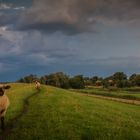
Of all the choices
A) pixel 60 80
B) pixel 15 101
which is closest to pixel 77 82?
pixel 60 80

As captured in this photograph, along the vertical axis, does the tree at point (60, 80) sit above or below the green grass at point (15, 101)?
above

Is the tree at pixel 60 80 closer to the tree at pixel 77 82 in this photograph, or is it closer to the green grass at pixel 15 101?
the tree at pixel 77 82

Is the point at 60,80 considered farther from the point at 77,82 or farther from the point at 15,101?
the point at 15,101

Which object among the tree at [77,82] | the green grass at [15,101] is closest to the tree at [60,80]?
the tree at [77,82]

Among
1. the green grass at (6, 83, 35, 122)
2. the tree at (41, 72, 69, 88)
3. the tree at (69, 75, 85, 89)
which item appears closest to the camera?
the green grass at (6, 83, 35, 122)

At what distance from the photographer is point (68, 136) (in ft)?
70.8

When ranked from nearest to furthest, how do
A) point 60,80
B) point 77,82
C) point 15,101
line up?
point 15,101
point 77,82
point 60,80

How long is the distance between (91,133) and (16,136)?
4.56 m

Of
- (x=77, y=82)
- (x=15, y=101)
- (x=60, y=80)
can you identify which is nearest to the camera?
(x=15, y=101)

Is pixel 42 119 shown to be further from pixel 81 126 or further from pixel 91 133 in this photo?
pixel 91 133

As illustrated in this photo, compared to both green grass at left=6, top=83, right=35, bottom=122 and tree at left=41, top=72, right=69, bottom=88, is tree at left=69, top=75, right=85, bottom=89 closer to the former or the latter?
tree at left=41, top=72, right=69, bottom=88

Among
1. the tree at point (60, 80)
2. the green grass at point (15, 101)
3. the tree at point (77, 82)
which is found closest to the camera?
the green grass at point (15, 101)

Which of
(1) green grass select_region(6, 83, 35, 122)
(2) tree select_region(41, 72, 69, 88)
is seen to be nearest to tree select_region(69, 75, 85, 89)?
(2) tree select_region(41, 72, 69, 88)

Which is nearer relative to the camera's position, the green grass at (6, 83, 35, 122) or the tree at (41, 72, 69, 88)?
the green grass at (6, 83, 35, 122)
